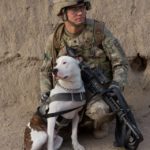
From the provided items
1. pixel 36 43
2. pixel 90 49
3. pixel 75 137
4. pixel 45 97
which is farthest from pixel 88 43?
pixel 36 43

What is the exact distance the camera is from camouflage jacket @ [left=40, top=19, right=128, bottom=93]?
478 centimetres

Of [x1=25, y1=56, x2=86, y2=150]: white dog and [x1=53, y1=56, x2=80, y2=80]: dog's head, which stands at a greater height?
[x1=53, y1=56, x2=80, y2=80]: dog's head

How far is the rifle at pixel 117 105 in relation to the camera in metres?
4.36

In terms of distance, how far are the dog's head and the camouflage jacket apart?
0.45 m

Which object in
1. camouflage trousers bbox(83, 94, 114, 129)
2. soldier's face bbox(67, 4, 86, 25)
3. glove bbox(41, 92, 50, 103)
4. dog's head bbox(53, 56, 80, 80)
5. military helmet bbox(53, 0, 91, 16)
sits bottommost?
camouflage trousers bbox(83, 94, 114, 129)

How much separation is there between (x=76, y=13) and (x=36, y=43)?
1.14 m

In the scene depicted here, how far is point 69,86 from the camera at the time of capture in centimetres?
442

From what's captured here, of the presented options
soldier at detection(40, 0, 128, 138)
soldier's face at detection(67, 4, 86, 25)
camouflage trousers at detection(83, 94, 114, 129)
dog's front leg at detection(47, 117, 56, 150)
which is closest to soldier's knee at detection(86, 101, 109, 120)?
camouflage trousers at detection(83, 94, 114, 129)

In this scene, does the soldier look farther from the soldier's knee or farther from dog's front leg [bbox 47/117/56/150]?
dog's front leg [bbox 47/117/56/150]

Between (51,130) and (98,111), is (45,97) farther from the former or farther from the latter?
(98,111)

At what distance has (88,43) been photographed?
4809 mm

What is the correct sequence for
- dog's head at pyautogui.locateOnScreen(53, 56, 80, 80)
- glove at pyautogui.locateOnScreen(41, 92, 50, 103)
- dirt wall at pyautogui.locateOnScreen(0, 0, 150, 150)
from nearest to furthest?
dog's head at pyautogui.locateOnScreen(53, 56, 80, 80), glove at pyautogui.locateOnScreen(41, 92, 50, 103), dirt wall at pyautogui.locateOnScreen(0, 0, 150, 150)

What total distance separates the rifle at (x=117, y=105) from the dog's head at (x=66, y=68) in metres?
0.21

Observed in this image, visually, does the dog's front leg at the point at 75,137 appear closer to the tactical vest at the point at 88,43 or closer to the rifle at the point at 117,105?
the rifle at the point at 117,105
